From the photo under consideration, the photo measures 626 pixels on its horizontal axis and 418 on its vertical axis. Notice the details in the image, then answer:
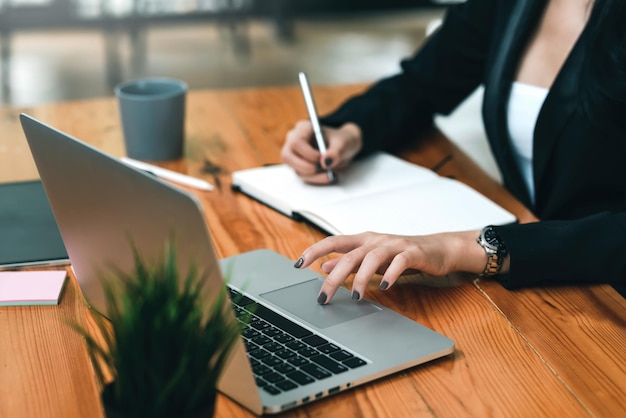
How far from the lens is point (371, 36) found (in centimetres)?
581

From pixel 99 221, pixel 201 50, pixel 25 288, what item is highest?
pixel 99 221

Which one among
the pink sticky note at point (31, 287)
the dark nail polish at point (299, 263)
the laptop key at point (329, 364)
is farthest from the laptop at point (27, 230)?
the laptop key at point (329, 364)

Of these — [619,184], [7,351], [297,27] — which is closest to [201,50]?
[297,27]

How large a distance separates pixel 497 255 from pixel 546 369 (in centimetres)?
21

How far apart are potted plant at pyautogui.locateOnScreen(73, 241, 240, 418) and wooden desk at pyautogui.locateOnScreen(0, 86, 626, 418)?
16 centimetres

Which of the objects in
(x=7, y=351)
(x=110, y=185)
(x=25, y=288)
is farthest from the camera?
(x=25, y=288)

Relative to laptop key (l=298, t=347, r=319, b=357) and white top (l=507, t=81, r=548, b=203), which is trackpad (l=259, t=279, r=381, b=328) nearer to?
laptop key (l=298, t=347, r=319, b=357)

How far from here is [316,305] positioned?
2.89 feet

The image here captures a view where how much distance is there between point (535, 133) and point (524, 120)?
8 centimetres

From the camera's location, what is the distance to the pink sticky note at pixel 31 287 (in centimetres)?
90

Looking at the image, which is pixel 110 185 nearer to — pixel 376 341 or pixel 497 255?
pixel 376 341

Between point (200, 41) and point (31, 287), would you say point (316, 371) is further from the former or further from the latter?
point (200, 41)

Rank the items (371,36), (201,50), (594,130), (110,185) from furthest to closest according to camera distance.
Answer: (371,36) → (201,50) → (594,130) → (110,185)

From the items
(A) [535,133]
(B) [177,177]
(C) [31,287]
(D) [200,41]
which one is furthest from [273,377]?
(D) [200,41]
